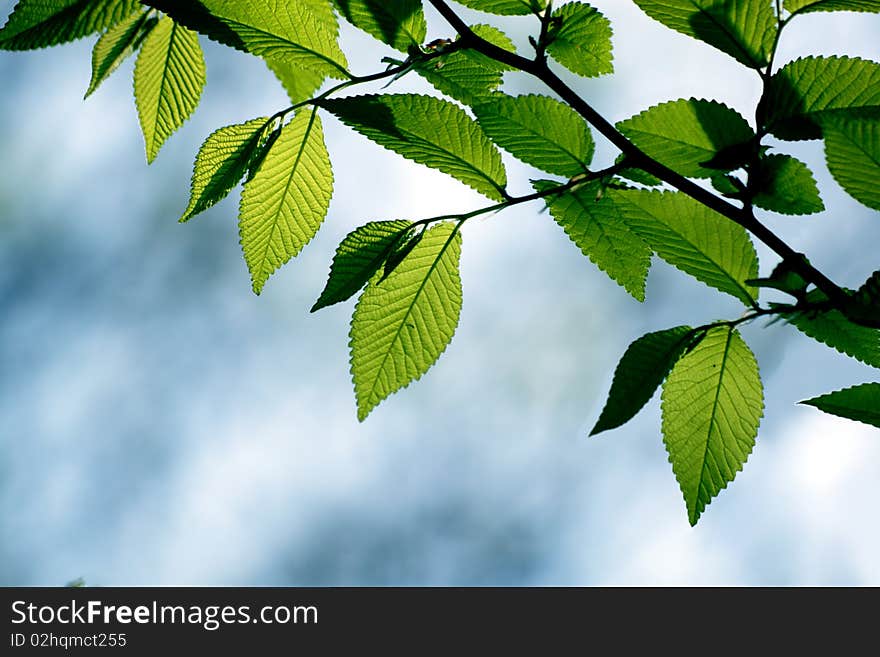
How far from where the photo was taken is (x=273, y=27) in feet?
2.03

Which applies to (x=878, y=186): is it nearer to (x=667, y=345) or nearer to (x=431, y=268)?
(x=667, y=345)

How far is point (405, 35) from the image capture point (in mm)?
650

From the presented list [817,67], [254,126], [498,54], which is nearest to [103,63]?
[254,126]

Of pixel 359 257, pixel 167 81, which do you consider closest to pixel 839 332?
pixel 359 257

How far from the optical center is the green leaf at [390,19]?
639 mm

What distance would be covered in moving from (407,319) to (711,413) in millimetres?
284

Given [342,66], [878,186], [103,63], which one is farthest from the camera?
[103,63]

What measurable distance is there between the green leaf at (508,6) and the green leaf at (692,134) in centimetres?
13

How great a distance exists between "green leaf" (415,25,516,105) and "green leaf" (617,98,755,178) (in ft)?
0.41

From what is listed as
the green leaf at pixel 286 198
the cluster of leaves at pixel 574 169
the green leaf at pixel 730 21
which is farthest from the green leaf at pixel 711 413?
the green leaf at pixel 286 198

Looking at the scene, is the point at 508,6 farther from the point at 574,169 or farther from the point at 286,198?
the point at 286,198

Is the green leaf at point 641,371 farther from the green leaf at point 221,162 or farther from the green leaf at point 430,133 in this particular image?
the green leaf at point 221,162

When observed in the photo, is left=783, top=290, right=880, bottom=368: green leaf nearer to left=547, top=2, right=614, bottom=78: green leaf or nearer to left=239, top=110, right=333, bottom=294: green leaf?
left=547, top=2, right=614, bottom=78: green leaf

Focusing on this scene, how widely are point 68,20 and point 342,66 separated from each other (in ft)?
0.87
